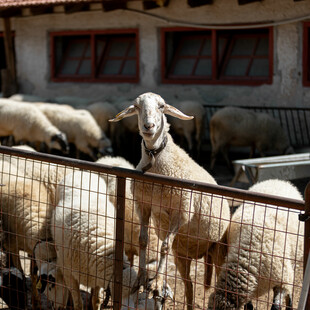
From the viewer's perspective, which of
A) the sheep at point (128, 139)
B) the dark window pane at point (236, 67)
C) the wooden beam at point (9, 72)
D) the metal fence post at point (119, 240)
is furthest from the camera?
the wooden beam at point (9, 72)

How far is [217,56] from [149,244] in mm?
8556

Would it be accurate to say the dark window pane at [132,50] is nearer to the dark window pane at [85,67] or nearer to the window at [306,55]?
the dark window pane at [85,67]

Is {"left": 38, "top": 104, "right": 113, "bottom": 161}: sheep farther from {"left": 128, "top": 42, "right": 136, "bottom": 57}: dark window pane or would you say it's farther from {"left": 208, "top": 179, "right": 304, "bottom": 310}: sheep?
{"left": 208, "top": 179, "right": 304, "bottom": 310}: sheep

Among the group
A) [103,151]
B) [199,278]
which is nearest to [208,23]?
[103,151]

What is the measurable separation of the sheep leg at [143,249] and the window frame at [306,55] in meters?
7.76

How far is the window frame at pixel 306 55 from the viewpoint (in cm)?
1077

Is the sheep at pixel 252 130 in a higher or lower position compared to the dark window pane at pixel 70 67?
lower

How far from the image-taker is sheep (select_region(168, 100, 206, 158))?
11.5m

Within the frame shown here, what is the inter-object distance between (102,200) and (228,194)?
245 cm

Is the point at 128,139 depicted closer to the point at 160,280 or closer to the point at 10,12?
the point at 10,12

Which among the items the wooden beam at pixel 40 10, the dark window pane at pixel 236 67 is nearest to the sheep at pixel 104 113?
the dark window pane at pixel 236 67

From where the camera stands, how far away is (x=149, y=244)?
14.0 ft

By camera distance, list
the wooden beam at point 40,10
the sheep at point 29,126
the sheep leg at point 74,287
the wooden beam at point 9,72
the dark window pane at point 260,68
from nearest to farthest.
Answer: the sheep leg at point 74,287 → the sheep at point 29,126 → the dark window pane at point 260,68 → the wooden beam at point 40,10 → the wooden beam at point 9,72

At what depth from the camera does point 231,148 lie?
1221 centimetres
